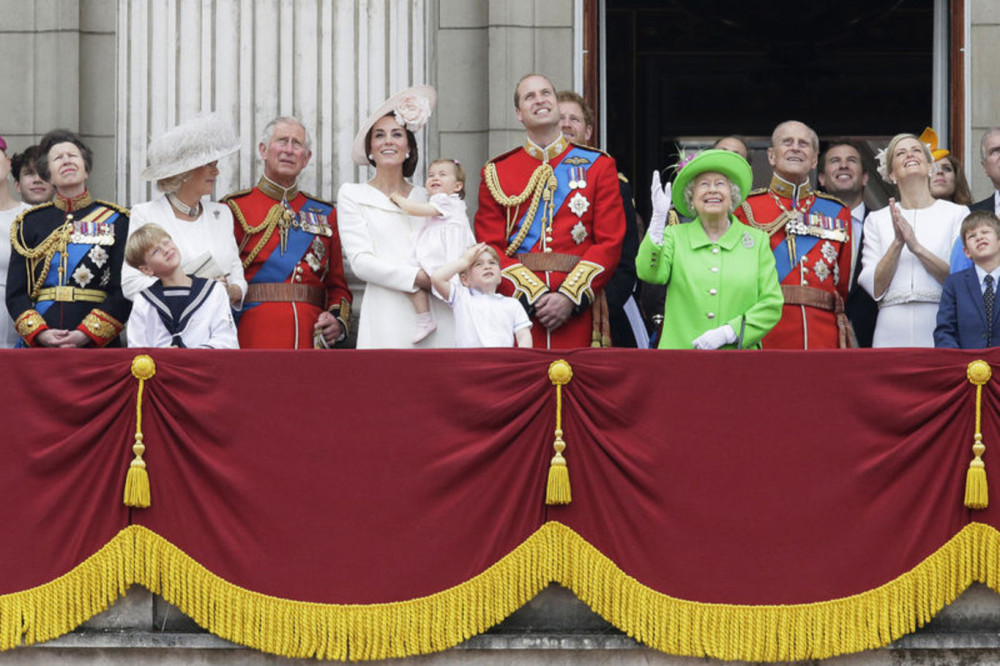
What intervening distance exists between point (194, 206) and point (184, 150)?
10.9 inches

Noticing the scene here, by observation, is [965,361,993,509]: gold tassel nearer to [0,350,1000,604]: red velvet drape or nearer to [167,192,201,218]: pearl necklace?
[0,350,1000,604]: red velvet drape

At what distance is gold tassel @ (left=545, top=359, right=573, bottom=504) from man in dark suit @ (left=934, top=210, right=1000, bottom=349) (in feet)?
6.02

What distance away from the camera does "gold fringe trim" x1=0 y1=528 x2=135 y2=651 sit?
28.5 ft

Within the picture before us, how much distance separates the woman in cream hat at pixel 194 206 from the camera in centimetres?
987

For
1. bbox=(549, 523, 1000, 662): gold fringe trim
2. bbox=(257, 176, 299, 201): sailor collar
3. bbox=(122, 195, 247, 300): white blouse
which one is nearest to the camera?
bbox=(549, 523, 1000, 662): gold fringe trim

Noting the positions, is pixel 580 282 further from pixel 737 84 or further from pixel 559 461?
pixel 737 84

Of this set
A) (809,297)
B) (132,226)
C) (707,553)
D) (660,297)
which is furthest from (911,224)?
(132,226)

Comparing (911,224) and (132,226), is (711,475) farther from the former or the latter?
(132,226)

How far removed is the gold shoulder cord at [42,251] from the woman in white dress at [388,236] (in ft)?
4.27

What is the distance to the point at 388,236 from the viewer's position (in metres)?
9.80

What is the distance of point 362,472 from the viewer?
28.7 feet

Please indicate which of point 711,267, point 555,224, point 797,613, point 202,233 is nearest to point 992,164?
point 711,267

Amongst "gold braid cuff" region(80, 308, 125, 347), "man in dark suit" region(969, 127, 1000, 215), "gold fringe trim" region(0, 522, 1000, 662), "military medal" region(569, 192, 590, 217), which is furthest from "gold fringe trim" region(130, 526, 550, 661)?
"man in dark suit" region(969, 127, 1000, 215)

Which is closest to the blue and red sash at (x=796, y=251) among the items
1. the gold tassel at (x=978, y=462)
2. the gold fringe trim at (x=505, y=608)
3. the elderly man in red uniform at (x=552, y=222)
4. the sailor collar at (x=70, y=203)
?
the elderly man in red uniform at (x=552, y=222)
